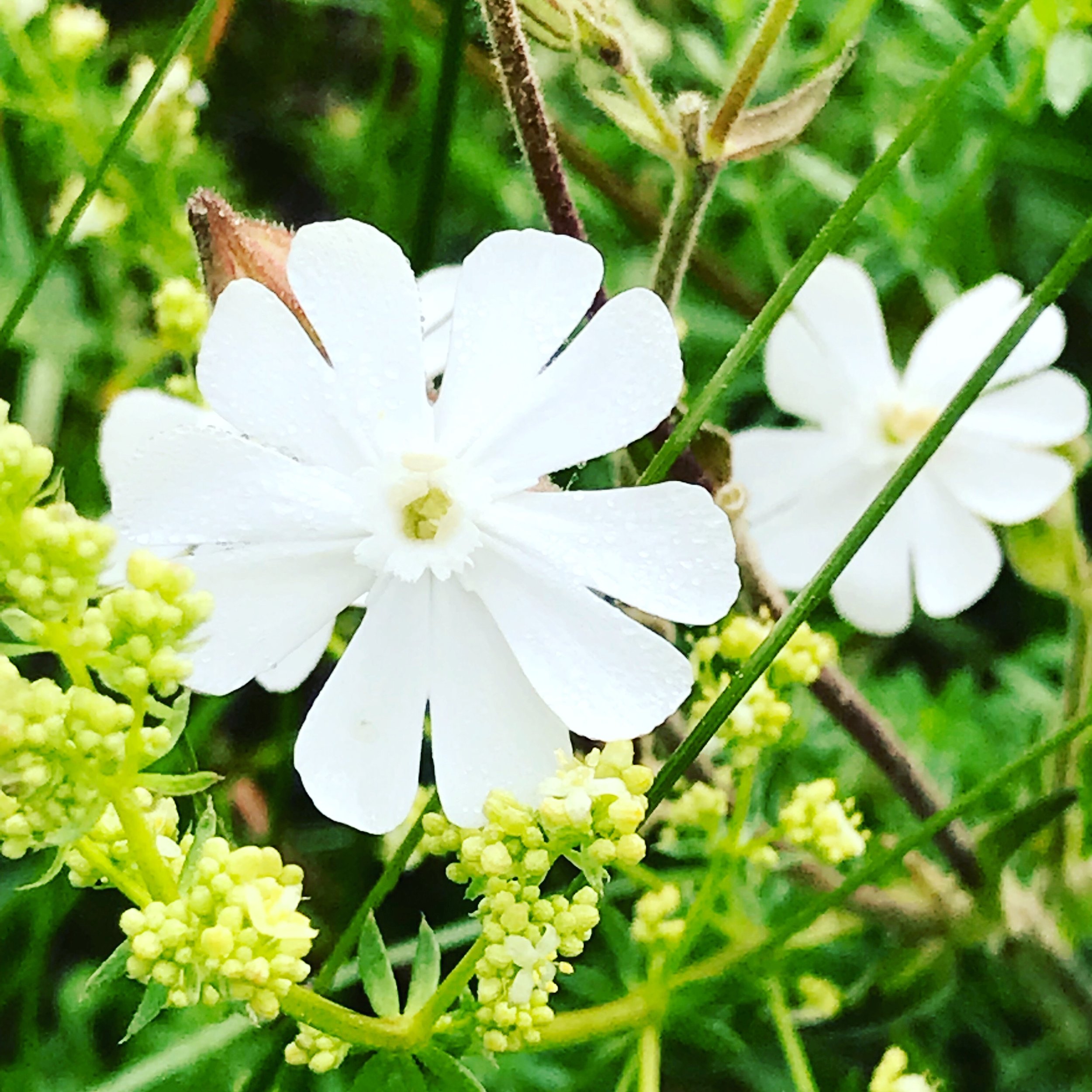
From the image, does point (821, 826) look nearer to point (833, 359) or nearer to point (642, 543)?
point (642, 543)

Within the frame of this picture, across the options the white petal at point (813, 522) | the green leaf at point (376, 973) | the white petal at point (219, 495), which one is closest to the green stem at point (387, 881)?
the green leaf at point (376, 973)

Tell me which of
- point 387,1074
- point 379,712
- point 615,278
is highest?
point 615,278

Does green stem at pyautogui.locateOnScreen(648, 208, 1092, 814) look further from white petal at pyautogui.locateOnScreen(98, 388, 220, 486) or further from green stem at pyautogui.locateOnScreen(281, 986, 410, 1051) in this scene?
white petal at pyautogui.locateOnScreen(98, 388, 220, 486)

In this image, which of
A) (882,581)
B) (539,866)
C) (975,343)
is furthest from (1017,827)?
(539,866)

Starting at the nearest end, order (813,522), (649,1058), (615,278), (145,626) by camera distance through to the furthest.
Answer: (145,626) < (649,1058) < (813,522) < (615,278)

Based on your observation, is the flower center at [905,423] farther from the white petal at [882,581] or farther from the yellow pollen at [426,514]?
the yellow pollen at [426,514]

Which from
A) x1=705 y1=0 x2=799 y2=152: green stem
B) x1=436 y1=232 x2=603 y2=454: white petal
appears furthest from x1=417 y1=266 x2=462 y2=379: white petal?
x1=705 y1=0 x2=799 y2=152: green stem

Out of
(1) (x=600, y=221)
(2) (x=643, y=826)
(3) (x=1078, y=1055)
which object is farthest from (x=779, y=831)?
(1) (x=600, y=221)

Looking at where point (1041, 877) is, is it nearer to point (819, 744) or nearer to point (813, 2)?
point (819, 744)
